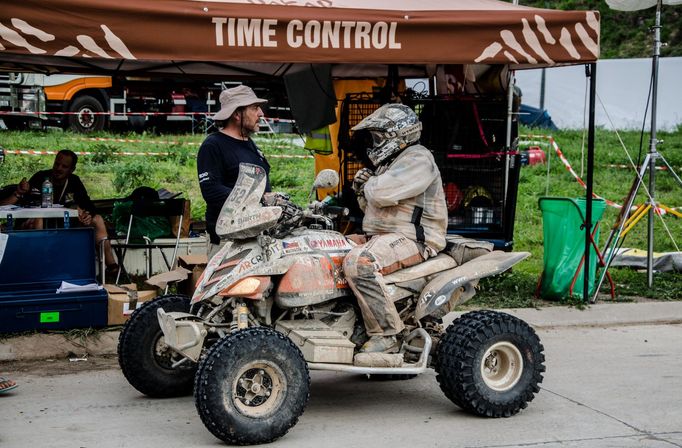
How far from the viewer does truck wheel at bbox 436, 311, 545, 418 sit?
639cm

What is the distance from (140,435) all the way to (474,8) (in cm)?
504

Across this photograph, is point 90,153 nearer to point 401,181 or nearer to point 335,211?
point 335,211

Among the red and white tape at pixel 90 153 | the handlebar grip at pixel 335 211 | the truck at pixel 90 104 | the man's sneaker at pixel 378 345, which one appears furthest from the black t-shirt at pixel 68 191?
the truck at pixel 90 104

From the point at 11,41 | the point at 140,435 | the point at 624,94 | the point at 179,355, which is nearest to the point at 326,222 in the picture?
the point at 179,355

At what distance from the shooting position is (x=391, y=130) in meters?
6.78

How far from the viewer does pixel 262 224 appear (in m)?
6.18

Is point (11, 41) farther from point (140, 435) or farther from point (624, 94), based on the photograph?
point (624, 94)

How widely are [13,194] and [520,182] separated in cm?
940

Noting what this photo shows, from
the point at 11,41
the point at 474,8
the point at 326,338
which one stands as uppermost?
the point at 474,8

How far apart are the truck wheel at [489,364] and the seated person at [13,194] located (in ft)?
19.0

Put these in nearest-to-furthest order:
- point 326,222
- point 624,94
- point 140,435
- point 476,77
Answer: point 140,435
point 326,222
point 476,77
point 624,94

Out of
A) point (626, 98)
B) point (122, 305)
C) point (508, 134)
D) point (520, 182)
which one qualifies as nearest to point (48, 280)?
point (122, 305)

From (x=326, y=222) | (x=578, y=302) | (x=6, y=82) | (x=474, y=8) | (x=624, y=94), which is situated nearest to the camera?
(x=326, y=222)

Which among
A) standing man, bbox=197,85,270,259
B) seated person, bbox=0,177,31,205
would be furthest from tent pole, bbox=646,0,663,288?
seated person, bbox=0,177,31,205
